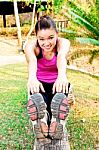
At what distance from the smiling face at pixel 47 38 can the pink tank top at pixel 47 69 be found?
0.37ft

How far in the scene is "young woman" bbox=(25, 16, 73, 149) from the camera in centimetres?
302

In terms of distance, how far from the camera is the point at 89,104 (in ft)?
25.1

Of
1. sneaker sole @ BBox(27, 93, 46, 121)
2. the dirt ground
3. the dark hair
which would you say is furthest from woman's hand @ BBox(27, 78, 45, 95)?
the dirt ground

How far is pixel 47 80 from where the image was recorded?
11.1ft

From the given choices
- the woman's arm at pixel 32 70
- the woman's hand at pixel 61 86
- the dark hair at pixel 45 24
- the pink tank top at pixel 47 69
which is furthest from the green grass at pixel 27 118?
the dark hair at pixel 45 24

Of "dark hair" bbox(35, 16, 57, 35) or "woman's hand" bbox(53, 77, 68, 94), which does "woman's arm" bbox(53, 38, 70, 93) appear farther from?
"dark hair" bbox(35, 16, 57, 35)

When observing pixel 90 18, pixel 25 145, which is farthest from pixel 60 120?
pixel 90 18

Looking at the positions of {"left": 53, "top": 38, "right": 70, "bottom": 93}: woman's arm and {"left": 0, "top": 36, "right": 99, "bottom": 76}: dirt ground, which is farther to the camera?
{"left": 0, "top": 36, "right": 99, "bottom": 76}: dirt ground

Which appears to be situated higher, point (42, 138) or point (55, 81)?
point (55, 81)

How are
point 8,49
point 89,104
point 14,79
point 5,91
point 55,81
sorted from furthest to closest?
1. point 8,49
2. point 14,79
3. point 5,91
4. point 89,104
5. point 55,81

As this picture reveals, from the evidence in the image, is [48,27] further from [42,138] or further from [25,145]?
[25,145]

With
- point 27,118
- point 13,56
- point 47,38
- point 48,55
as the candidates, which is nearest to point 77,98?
point 27,118

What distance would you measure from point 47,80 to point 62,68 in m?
0.18

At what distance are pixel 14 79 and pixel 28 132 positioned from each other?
504 cm
